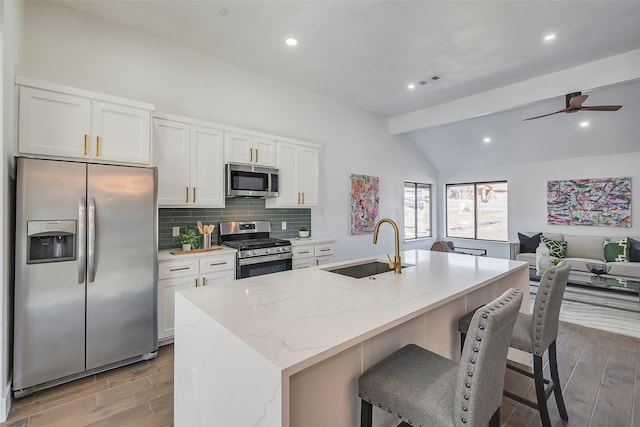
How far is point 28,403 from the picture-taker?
2.17 meters

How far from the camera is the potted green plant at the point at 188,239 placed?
3.27 m

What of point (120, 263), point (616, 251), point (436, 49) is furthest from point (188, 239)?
point (616, 251)

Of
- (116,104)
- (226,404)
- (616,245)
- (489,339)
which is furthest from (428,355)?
(616,245)

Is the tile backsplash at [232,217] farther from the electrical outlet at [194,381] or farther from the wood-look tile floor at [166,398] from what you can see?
the electrical outlet at [194,381]

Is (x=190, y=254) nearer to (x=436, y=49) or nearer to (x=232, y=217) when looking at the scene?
(x=232, y=217)

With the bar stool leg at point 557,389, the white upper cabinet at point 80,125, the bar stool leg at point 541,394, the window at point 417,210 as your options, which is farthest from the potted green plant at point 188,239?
the window at point 417,210

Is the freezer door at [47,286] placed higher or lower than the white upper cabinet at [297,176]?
lower

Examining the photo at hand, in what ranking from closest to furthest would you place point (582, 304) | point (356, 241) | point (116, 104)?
point (116, 104), point (582, 304), point (356, 241)

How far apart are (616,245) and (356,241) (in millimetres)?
4271

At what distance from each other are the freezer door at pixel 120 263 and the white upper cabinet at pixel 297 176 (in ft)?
5.69

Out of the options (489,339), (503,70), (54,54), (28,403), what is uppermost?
(503,70)

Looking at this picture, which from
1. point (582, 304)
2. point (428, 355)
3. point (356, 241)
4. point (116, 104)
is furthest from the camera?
point (356, 241)

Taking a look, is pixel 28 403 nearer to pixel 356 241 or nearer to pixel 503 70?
pixel 356 241

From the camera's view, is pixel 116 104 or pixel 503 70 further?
pixel 503 70
